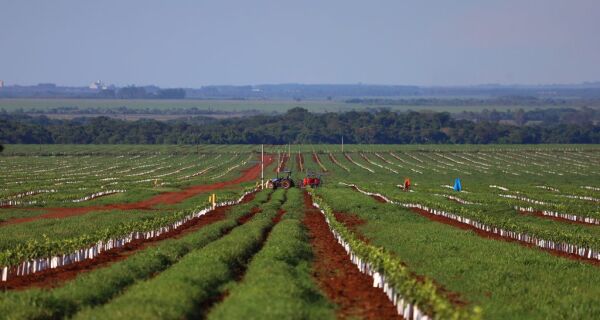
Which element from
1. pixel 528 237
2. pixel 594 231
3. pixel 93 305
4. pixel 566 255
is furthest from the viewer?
pixel 594 231

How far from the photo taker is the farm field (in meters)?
17.2

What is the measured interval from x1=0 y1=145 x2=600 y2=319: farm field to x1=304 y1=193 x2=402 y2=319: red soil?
0.19ft

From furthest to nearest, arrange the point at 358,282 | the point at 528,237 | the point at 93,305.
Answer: the point at 528,237
the point at 358,282
the point at 93,305

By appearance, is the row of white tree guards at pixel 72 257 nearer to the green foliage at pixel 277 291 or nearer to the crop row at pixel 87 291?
the crop row at pixel 87 291

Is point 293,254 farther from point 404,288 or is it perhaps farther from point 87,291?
point 87,291

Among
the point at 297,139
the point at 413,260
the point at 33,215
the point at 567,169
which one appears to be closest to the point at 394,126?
the point at 297,139

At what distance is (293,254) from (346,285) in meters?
4.11

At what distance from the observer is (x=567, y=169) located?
338ft

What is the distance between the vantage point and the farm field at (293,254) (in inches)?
679

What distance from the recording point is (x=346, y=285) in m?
21.7

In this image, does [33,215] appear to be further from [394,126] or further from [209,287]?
[394,126]

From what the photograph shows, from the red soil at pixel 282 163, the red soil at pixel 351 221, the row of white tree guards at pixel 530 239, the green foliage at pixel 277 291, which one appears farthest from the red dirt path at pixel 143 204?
the green foliage at pixel 277 291

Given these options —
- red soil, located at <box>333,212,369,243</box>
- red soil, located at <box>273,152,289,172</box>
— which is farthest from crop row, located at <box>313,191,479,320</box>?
red soil, located at <box>273,152,289,172</box>

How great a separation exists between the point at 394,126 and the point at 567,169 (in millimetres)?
97621
